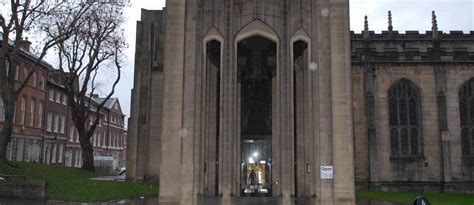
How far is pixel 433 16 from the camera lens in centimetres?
3922

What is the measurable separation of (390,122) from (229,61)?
20607 mm

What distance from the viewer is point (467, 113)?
34531 millimetres

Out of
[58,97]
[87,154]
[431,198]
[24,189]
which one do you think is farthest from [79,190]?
[58,97]

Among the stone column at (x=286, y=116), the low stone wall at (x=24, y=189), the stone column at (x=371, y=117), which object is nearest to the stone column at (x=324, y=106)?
the stone column at (x=286, y=116)

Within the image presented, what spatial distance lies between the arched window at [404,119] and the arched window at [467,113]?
327 centimetres

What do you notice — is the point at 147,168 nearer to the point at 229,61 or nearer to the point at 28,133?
the point at 229,61

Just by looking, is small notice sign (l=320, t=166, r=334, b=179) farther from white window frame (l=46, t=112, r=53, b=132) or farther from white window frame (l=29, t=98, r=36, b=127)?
white window frame (l=46, t=112, r=53, b=132)

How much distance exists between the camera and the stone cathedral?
1755cm

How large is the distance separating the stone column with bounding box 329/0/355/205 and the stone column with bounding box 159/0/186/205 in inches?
237

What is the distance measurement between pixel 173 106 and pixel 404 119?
22.9m

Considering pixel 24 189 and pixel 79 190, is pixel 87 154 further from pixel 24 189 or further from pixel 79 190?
pixel 24 189

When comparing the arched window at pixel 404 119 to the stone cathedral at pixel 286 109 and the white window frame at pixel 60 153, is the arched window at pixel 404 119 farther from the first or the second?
the white window frame at pixel 60 153

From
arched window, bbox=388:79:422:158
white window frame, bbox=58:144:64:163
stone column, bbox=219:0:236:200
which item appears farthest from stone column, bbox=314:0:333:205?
white window frame, bbox=58:144:64:163

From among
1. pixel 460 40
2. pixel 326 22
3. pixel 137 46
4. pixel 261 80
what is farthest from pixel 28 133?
pixel 460 40
